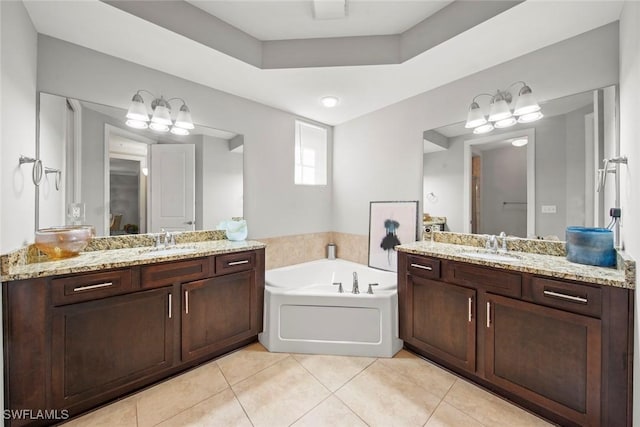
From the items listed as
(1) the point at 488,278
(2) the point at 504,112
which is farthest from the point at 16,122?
(2) the point at 504,112

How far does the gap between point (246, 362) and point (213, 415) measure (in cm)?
52

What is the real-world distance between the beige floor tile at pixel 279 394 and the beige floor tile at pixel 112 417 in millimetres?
571

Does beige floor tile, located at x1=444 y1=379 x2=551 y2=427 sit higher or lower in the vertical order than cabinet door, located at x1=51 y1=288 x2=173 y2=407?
lower

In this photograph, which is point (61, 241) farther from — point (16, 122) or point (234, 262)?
point (234, 262)

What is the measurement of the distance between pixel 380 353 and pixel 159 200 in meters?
2.23

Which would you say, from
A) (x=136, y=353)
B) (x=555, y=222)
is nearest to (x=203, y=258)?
(x=136, y=353)

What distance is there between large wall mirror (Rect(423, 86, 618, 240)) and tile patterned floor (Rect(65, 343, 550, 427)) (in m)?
1.24

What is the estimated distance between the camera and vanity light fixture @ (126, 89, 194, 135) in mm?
2023

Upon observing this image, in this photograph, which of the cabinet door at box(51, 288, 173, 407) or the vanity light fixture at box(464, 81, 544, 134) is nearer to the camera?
the cabinet door at box(51, 288, 173, 407)

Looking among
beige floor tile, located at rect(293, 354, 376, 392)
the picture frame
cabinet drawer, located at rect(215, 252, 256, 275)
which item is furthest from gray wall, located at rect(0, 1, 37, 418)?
the picture frame

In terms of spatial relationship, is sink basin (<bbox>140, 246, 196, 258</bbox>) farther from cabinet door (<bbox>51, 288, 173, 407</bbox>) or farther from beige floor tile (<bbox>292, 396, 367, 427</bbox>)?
beige floor tile (<bbox>292, 396, 367, 427</bbox>)

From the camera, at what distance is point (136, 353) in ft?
5.35

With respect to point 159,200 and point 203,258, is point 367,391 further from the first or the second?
point 159,200

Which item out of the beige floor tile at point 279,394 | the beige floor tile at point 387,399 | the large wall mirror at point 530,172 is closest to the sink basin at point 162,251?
the beige floor tile at point 279,394
